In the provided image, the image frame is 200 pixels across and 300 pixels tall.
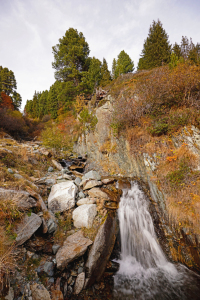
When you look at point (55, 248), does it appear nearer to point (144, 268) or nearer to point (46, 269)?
point (46, 269)

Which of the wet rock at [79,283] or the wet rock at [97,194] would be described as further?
the wet rock at [97,194]

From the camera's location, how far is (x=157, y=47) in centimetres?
2011

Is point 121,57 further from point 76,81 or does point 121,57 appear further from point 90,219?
point 90,219

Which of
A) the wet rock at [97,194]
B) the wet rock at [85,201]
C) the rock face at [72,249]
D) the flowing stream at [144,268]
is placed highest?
the wet rock at [97,194]

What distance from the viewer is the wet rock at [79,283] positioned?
362cm

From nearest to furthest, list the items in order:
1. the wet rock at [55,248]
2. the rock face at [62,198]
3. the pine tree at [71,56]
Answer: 1. the wet rock at [55,248]
2. the rock face at [62,198]
3. the pine tree at [71,56]

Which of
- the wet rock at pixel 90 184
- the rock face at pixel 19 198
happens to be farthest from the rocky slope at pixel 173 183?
the rock face at pixel 19 198

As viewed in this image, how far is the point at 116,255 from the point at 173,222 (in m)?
2.70

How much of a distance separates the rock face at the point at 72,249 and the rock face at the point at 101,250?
1.02 ft

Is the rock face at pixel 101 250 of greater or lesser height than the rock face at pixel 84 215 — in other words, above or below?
below

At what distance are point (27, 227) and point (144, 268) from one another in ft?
14.8

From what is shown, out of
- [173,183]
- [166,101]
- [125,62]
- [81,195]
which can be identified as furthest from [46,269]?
[125,62]

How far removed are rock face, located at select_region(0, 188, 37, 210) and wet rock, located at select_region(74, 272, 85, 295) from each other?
8.87 feet

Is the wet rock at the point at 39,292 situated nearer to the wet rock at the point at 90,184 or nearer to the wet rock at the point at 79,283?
the wet rock at the point at 79,283
